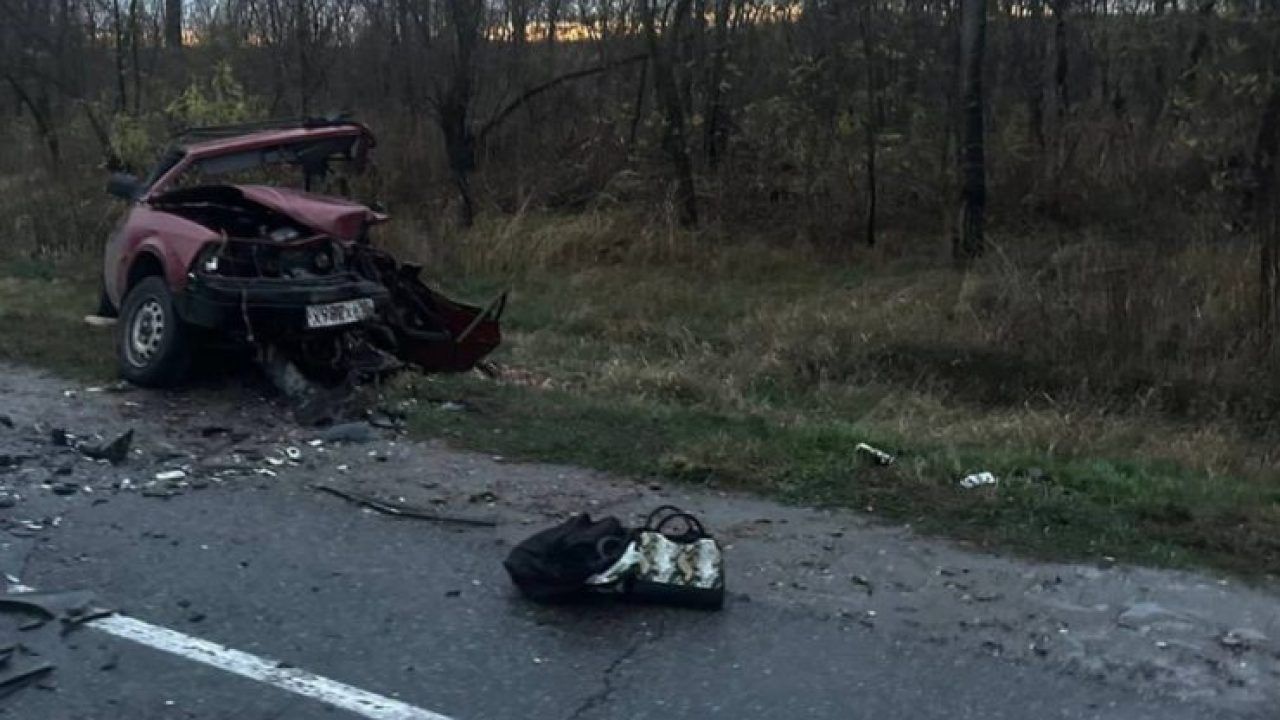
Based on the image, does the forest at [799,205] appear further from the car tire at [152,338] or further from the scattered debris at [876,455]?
the car tire at [152,338]

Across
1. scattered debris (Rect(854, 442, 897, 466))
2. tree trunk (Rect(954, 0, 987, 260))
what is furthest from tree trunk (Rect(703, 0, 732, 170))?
scattered debris (Rect(854, 442, 897, 466))

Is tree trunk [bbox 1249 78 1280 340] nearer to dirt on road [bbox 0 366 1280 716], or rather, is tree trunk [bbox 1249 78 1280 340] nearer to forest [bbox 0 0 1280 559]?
forest [bbox 0 0 1280 559]

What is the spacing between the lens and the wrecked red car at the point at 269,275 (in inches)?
380

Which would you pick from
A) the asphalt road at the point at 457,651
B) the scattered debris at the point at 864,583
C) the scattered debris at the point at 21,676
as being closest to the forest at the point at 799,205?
the scattered debris at the point at 864,583

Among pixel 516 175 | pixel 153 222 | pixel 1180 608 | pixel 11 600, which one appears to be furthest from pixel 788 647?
pixel 516 175

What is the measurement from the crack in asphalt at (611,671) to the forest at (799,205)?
199 centimetres

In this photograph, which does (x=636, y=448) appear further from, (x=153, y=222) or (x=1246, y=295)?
(x=1246, y=295)

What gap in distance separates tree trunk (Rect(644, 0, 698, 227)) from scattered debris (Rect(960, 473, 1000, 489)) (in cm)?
1017

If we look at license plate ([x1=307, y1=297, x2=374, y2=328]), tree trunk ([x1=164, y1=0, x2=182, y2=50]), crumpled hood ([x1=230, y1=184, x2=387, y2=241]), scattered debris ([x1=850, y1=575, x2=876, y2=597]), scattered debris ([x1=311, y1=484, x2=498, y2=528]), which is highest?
tree trunk ([x1=164, y1=0, x2=182, y2=50])

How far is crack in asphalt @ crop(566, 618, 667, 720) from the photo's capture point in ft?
16.1

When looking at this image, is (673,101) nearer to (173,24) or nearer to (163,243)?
(163,243)

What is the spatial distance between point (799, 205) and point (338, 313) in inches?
346

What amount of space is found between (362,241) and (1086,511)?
539 centimetres

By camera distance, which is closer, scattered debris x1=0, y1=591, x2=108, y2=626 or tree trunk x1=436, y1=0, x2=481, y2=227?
scattered debris x1=0, y1=591, x2=108, y2=626
